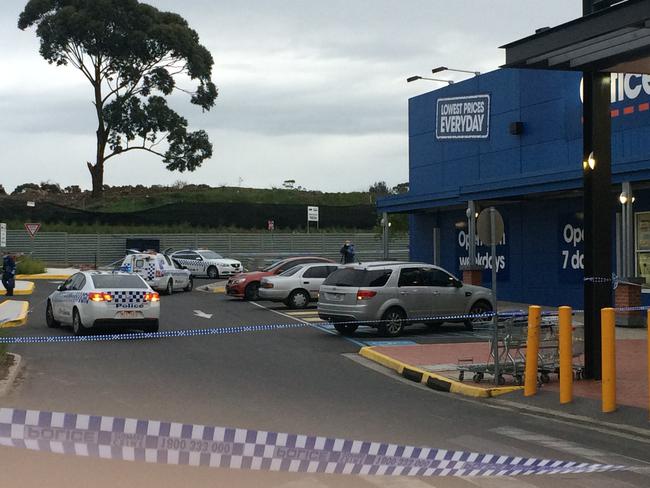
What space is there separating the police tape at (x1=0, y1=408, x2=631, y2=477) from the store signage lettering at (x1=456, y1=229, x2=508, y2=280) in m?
20.2

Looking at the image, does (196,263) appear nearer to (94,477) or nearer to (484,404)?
(484,404)

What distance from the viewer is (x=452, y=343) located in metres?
18.5

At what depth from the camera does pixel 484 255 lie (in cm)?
3073

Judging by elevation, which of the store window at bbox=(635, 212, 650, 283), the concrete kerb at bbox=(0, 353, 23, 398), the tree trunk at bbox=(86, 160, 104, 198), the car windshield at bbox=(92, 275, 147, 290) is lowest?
the concrete kerb at bbox=(0, 353, 23, 398)

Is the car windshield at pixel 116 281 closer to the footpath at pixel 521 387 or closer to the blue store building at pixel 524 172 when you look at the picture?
the footpath at pixel 521 387

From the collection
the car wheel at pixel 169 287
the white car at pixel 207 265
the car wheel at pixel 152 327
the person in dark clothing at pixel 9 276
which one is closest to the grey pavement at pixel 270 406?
the car wheel at pixel 152 327

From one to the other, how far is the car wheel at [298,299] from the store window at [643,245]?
937cm

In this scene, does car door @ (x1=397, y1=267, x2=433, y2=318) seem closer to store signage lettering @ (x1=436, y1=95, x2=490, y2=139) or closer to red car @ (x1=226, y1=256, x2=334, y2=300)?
red car @ (x1=226, y1=256, x2=334, y2=300)

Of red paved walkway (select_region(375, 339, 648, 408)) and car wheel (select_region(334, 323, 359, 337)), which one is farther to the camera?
car wheel (select_region(334, 323, 359, 337))

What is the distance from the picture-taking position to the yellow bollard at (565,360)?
11484 mm

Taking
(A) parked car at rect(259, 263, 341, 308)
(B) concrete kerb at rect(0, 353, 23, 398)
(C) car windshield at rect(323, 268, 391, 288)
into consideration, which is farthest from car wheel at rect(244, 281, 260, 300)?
(B) concrete kerb at rect(0, 353, 23, 398)

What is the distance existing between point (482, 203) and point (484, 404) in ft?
57.0

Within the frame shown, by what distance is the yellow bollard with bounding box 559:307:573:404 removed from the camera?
37.7ft

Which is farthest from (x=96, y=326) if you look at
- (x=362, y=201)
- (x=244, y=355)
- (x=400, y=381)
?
(x=362, y=201)
